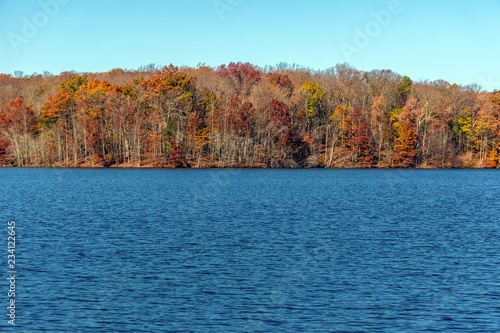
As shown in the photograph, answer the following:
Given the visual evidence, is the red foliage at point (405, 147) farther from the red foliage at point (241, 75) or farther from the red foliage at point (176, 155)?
the red foliage at point (176, 155)

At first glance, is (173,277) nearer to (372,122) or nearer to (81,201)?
(81,201)

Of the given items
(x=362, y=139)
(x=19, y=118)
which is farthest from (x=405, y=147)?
(x=19, y=118)

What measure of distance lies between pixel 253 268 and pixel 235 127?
100 meters

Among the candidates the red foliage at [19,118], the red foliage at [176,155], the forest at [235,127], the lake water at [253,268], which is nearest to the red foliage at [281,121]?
A: the forest at [235,127]

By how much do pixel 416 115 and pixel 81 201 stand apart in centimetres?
10277

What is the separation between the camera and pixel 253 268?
26.6 meters

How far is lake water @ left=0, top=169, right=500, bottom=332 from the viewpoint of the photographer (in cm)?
1939

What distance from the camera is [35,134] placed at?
135750mm

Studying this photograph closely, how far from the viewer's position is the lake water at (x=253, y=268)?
63.6 feet

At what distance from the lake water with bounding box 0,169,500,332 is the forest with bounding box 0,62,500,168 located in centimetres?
7318

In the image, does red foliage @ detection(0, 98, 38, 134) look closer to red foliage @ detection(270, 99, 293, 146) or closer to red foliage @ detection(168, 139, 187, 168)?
red foliage @ detection(168, 139, 187, 168)

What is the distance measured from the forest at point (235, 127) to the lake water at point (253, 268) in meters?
73.2

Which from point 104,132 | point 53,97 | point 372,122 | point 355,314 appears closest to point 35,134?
point 53,97

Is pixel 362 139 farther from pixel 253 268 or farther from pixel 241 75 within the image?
pixel 253 268
